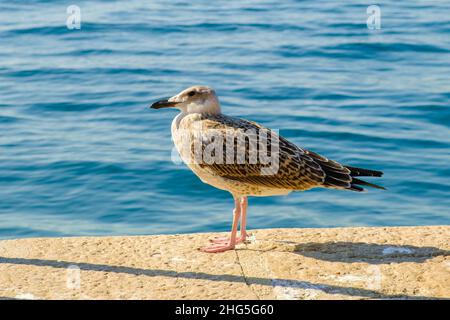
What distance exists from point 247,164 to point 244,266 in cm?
94

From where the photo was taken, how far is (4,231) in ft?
34.9

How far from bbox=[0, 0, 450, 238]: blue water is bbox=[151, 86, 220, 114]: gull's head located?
3545 millimetres

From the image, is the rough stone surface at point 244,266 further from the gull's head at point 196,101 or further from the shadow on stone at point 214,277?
the gull's head at point 196,101

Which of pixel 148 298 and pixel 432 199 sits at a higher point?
pixel 148 298

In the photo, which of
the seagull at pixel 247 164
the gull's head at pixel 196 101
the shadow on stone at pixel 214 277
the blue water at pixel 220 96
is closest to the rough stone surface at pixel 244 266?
the shadow on stone at pixel 214 277

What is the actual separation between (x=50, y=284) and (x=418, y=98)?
997 centimetres

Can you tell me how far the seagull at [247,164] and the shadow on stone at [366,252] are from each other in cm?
49

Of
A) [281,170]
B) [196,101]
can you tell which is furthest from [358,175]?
[196,101]

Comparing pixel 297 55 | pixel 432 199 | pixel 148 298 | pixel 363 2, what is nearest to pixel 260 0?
pixel 363 2

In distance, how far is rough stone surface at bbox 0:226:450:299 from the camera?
5902 millimetres

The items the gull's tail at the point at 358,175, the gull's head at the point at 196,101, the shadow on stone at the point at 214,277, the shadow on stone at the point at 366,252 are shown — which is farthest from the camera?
the gull's head at the point at 196,101

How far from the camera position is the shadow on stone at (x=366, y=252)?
650 centimetres

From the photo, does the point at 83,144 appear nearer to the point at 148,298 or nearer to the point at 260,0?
the point at 148,298

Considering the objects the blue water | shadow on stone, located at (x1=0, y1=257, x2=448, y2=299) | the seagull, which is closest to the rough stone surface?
shadow on stone, located at (x1=0, y1=257, x2=448, y2=299)
